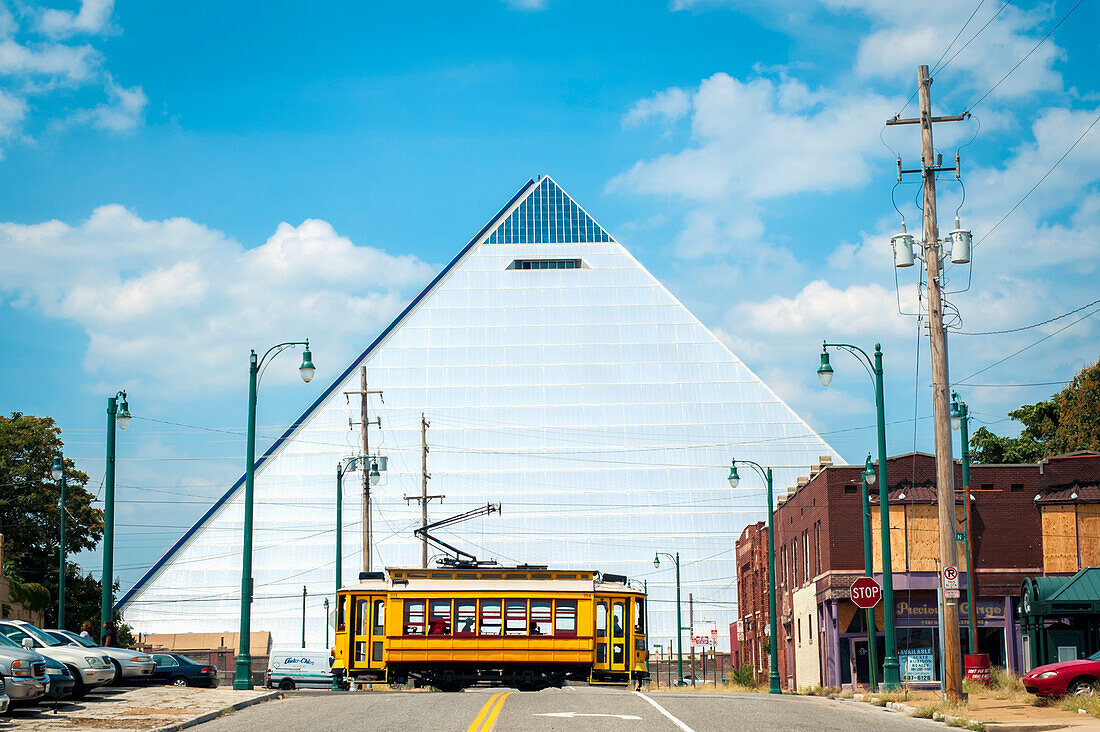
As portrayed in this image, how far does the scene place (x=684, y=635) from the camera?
97.2 metres

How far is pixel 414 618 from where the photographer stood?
28.5 meters

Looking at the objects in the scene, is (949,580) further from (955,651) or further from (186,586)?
(186,586)

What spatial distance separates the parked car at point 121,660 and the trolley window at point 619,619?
11.9 meters

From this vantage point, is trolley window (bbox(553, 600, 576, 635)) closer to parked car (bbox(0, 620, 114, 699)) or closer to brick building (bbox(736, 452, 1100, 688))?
parked car (bbox(0, 620, 114, 699))

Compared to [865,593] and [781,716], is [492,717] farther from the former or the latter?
[865,593]

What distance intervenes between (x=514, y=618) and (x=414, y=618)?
2.19 metres

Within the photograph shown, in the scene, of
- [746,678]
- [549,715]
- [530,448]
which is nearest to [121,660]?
[549,715]

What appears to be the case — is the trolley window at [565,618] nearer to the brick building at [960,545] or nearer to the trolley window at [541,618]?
the trolley window at [541,618]

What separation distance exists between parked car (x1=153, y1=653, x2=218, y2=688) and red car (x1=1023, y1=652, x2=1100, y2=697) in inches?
944

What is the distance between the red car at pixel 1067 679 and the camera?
28.3m

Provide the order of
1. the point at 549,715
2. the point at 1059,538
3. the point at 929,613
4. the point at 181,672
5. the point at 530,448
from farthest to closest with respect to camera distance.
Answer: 1. the point at 530,448
2. the point at 1059,538
3. the point at 929,613
4. the point at 181,672
5. the point at 549,715

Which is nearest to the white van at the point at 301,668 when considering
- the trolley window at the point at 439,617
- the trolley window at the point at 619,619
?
the trolley window at the point at 439,617

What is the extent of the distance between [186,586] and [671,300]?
49.1m

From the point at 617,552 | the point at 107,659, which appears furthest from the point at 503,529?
the point at 107,659
